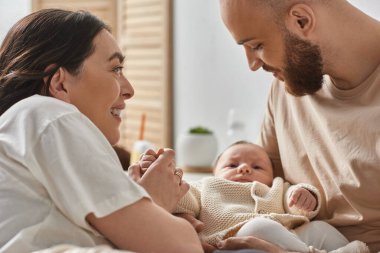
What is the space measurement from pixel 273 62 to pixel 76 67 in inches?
26.6

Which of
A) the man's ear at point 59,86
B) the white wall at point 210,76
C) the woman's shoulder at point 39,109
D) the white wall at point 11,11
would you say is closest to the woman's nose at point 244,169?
the man's ear at point 59,86

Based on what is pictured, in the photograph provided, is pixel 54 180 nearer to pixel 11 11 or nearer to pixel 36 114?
pixel 36 114

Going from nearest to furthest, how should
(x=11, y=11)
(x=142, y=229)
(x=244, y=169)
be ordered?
(x=142, y=229) < (x=244, y=169) < (x=11, y=11)

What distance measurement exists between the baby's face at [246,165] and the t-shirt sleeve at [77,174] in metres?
0.83

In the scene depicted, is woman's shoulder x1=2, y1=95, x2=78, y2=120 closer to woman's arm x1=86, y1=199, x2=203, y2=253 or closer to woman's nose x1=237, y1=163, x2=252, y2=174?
woman's arm x1=86, y1=199, x2=203, y2=253

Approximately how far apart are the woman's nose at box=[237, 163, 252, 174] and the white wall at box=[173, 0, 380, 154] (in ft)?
3.96

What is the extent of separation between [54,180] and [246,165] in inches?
36.2

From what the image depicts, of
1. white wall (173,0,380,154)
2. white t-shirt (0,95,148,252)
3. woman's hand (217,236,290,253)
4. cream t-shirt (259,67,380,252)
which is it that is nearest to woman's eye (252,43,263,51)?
cream t-shirt (259,67,380,252)

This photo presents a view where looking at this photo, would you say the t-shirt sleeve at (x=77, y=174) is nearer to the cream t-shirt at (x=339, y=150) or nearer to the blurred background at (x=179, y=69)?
the cream t-shirt at (x=339, y=150)

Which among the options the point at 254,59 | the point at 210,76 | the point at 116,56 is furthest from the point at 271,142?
the point at 210,76

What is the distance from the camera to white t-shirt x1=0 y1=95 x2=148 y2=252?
128 centimetres

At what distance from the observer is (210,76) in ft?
12.7

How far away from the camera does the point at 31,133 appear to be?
1321 millimetres

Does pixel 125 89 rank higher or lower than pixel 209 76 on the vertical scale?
higher
